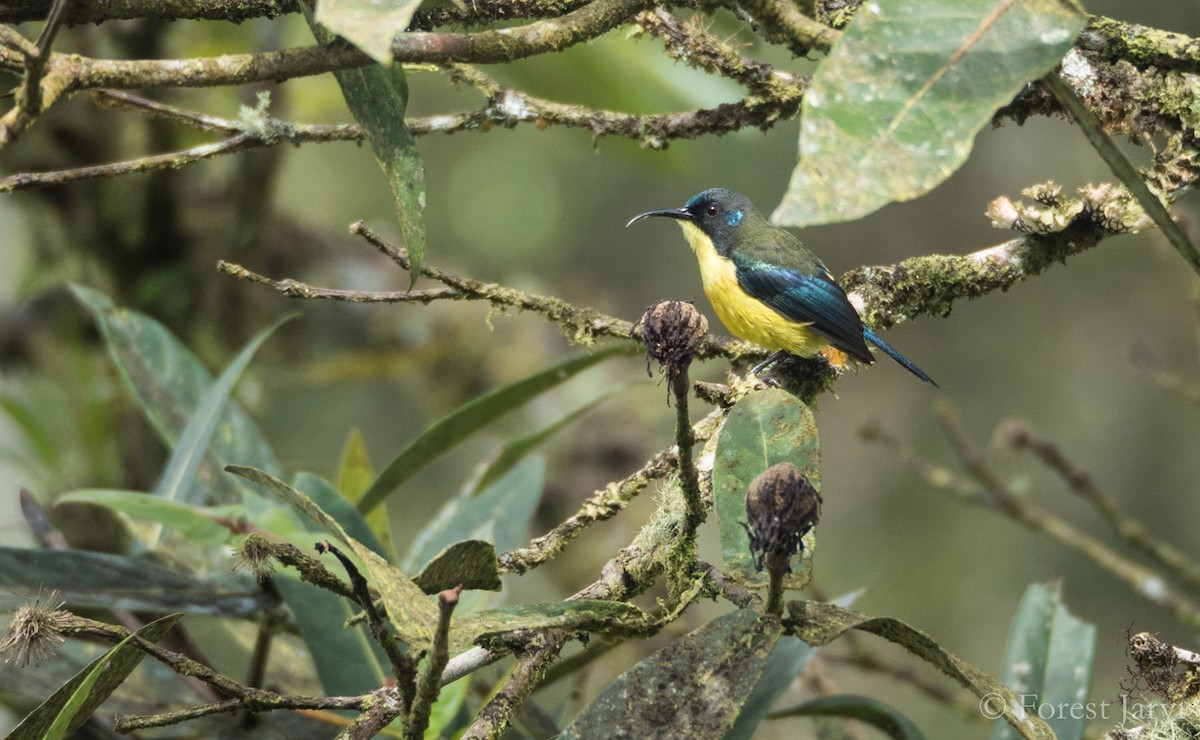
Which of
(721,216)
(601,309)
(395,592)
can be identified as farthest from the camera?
(601,309)

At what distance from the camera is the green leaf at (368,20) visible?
1.01 metres

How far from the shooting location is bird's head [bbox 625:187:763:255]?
3602 millimetres

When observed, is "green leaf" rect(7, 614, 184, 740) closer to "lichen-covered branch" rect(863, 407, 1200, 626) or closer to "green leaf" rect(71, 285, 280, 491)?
"green leaf" rect(71, 285, 280, 491)

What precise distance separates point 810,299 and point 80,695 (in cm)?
208

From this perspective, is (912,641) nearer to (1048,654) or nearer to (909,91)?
(909,91)

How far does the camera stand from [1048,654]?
2.12 metres

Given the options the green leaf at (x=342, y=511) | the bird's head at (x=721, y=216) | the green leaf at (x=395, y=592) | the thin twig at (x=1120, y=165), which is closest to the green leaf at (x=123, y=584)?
the green leaf at (x=342, y=511)

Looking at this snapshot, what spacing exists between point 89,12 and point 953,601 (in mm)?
6318

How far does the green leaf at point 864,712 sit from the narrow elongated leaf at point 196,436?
50.1 inches

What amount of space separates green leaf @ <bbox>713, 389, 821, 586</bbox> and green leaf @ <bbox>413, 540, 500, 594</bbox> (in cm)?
30

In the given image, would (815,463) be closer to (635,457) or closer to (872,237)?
(635,457)

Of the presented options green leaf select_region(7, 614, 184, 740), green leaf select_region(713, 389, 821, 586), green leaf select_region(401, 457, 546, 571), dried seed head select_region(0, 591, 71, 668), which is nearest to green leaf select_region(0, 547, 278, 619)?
green leaf select_region(401, 457, 546, 571)

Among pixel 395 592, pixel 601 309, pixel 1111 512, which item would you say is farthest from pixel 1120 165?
pixel 601 309

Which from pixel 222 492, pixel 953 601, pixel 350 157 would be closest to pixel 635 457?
pixel 222 492
